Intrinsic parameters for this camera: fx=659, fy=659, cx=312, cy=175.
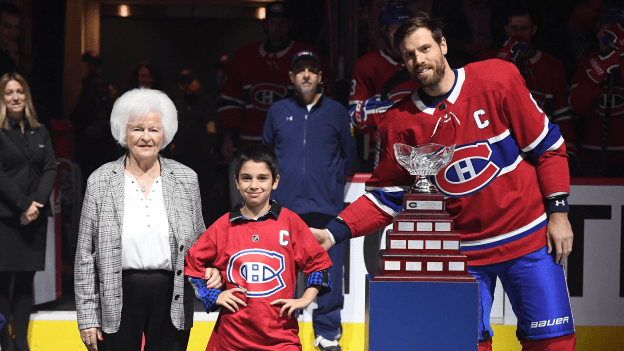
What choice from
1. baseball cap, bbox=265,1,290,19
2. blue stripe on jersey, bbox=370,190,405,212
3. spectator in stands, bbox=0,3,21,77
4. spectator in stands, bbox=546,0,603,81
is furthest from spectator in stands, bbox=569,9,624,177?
spectator in stands, bbox=0,3,21,77

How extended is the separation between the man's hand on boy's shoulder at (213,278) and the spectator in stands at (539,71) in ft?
8.99

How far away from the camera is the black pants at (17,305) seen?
368cm

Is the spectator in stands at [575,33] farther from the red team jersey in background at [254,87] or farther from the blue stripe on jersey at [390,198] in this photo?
the blue stripe on jersey at [390,198]

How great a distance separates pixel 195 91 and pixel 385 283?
5.09 metres

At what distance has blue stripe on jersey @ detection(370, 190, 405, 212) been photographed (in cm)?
243

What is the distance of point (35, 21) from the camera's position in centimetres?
668

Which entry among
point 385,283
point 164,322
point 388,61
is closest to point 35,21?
point 388,61

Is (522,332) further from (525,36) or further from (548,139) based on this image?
(525,36)

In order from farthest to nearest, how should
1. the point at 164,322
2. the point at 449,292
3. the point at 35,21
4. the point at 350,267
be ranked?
Result: the point at 35,21
the point at 350,267
the point at 164,322
the point at 449,292

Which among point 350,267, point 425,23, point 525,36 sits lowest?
point 350,267

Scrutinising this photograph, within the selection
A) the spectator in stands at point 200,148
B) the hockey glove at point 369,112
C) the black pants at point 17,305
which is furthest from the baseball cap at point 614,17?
the black pants at point 17,305

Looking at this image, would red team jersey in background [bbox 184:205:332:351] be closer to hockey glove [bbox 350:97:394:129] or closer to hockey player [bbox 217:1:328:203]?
hockey glove [bbox 350:97:394:129]

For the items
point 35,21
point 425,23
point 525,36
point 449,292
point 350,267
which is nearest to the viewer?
point 449,292

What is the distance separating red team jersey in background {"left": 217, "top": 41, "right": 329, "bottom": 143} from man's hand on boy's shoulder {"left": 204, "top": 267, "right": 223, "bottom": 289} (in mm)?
2324
